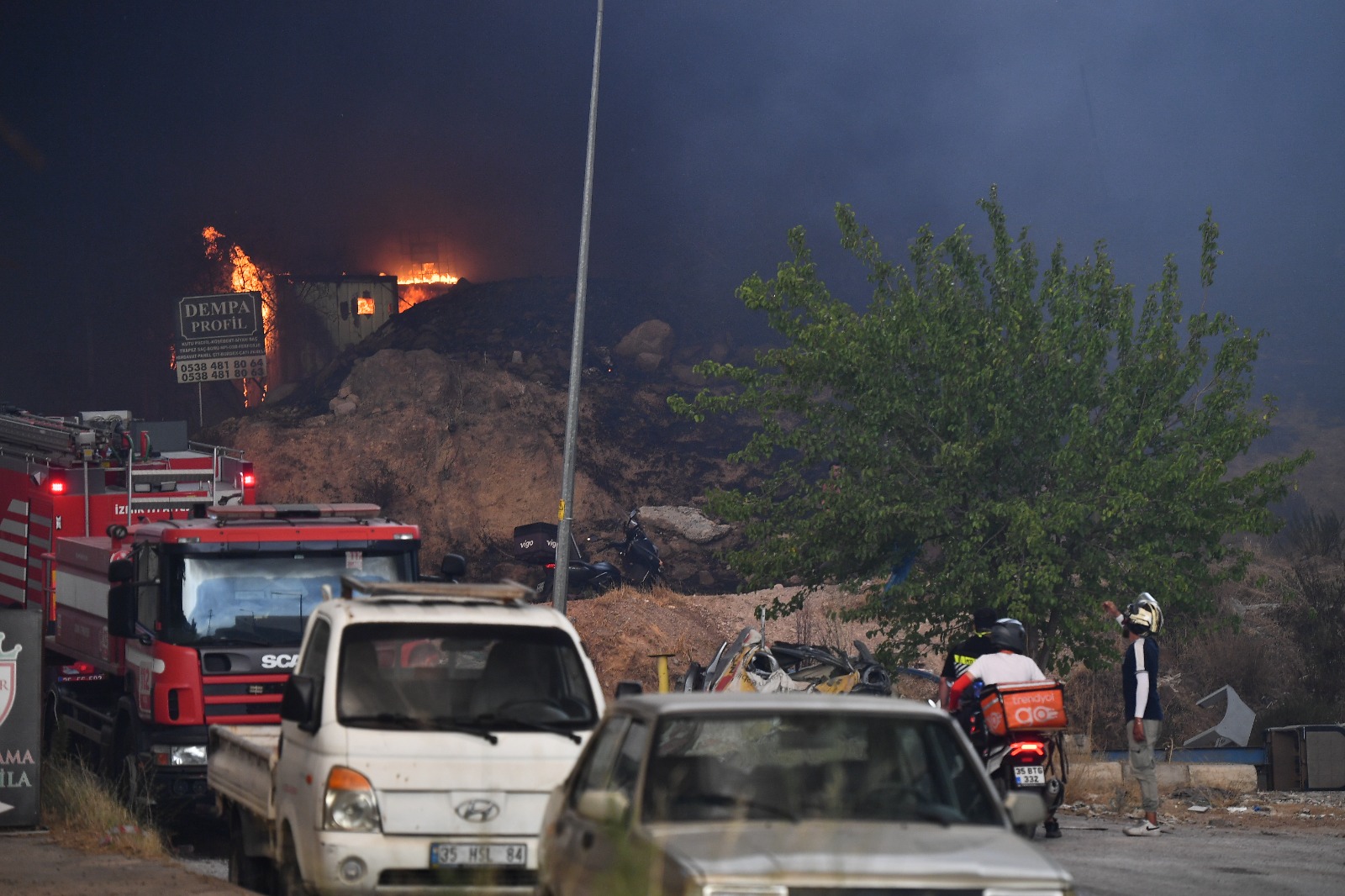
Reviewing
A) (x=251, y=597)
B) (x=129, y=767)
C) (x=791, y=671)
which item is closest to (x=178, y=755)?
(x=129, y=767)

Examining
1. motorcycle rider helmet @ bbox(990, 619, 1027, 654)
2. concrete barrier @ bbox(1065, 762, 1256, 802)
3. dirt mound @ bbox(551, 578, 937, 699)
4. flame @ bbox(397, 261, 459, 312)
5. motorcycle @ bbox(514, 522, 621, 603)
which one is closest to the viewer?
motorcycle rider helmet @ bbox(990, 619, 1027, 654)

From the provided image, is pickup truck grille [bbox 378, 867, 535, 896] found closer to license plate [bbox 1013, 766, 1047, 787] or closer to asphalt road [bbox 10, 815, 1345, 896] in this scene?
asphalt road [bbox 10, 815, 1345, 896]

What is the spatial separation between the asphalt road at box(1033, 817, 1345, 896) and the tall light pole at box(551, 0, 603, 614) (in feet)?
27.4

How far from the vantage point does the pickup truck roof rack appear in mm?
8016

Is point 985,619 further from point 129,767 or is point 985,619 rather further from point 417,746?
point 129,767

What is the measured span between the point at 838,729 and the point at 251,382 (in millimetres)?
69013

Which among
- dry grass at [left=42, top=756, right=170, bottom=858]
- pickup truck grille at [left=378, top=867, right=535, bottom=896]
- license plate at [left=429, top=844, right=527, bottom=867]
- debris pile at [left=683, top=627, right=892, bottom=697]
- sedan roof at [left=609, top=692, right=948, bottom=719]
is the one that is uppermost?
sedan roof at [left=609, top=692, right=948, bottom=719]

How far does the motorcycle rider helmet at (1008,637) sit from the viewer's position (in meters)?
11.0

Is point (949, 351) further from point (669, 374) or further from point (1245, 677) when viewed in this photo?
point (669, 374)

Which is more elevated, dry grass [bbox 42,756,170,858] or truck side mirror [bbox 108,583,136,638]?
truck side mirror [bbox 108,583,136,638]

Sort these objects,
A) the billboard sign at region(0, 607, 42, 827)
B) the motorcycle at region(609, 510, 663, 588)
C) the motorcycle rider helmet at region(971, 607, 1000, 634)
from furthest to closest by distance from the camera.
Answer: the motorcycle at region(609, 510, 663, 588)
the motorcycle rider helmet at region(971, 607, 1000, 634)
the billboard sign at region(0, 607, 42, 827)

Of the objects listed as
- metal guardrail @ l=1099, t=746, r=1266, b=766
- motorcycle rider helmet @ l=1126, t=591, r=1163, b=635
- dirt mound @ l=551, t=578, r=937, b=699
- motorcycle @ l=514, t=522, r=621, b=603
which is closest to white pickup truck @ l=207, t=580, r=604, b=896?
motorcycle rider helmet @ l=1126, t=591, r=1163, b=635

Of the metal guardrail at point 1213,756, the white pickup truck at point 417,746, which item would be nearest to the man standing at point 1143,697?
the metal guardrail at point 1213,756

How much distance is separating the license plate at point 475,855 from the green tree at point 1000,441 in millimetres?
9398
